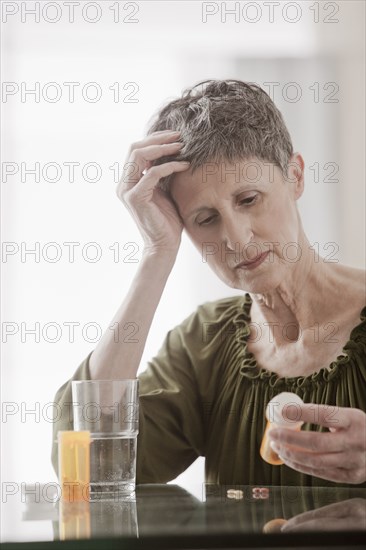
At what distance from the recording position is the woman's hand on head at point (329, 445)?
1423mm

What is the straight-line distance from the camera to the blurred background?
163 cm

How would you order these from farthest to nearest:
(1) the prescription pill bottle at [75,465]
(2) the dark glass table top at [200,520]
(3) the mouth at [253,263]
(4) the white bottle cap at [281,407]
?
(3) the mouth at [253,263], (4) the white bottle cap at [281,407], (1) the prescription pill bottle at [75,465], (2) the dark glass table top at [200,520]

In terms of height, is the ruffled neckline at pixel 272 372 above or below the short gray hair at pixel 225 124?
below

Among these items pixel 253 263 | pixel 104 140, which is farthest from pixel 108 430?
pixel 104 140

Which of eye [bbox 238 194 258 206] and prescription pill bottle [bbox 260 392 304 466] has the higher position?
eye [bbox 238 194 258 206]

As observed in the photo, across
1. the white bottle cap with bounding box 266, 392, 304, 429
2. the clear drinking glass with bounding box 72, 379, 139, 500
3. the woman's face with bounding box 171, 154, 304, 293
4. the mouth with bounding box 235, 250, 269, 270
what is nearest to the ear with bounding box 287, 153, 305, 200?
the woman's face with bounding box 171, 154, 304, 293

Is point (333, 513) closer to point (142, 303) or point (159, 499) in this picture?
point (159, 499)

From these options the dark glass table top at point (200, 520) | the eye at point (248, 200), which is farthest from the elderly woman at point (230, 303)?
the dark glass table top at point (200, 520)

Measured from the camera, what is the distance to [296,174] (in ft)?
5.31

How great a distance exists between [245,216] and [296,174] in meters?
0.13

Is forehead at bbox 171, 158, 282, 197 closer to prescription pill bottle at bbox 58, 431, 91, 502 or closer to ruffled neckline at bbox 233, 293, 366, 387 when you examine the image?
ruffled neckline at bbox 233, 293, 366, 387

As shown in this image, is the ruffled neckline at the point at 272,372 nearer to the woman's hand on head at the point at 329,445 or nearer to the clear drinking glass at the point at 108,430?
the woman's hand on head at the point at 329,445

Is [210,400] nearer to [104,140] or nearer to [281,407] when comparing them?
[281,407]

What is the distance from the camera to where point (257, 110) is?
63.2 inches
